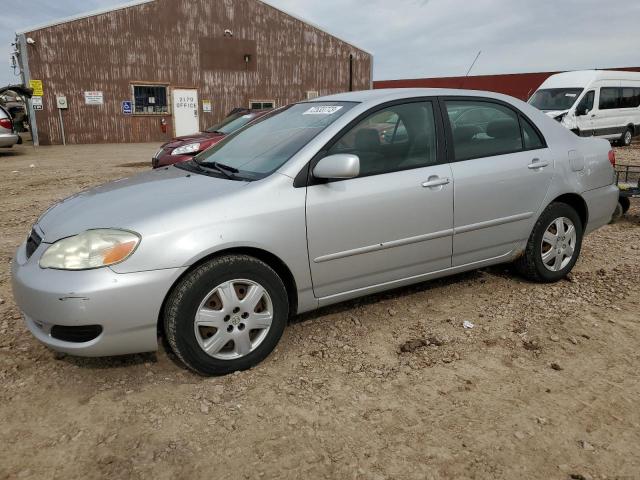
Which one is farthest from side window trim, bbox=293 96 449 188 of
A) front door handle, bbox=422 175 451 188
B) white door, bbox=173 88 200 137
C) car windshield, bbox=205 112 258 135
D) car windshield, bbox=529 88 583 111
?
white door, bbox=173 88 200 137

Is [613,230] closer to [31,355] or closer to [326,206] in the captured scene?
[326,206]

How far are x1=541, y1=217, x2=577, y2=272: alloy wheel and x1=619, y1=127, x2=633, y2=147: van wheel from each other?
48.4 feet

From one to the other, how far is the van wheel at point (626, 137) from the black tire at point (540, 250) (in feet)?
48.3

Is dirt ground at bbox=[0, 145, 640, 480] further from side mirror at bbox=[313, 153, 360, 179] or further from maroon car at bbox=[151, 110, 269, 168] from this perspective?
maroon car at bbox=[151, 110, 269, 168]

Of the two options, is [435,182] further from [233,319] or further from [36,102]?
[36,102]

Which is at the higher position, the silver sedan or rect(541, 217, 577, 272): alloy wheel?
the silver sedan

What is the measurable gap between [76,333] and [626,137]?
18.3m

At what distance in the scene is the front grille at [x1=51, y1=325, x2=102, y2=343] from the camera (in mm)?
2602

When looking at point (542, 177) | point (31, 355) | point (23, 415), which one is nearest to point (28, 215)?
point (31, 355)

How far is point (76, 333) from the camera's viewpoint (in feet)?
8.63

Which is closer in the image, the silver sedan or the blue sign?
the silver sedan

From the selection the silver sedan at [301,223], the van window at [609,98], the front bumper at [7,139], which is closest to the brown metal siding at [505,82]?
the van window at [609,98]

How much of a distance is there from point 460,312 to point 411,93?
5.18ft

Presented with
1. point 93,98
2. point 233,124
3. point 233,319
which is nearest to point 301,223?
point 233,319
